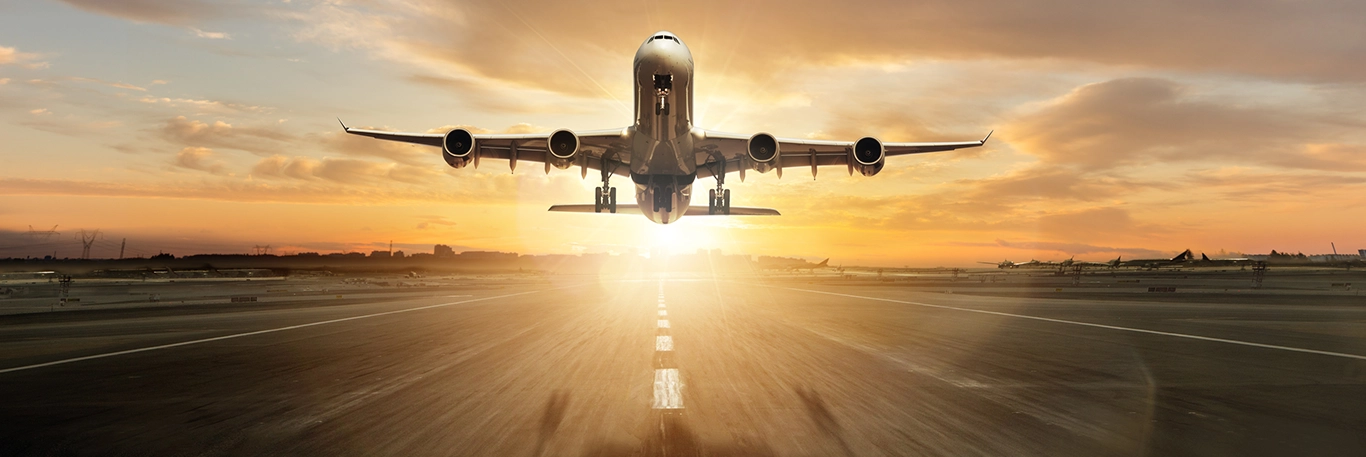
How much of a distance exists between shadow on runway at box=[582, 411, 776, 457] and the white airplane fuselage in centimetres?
1667

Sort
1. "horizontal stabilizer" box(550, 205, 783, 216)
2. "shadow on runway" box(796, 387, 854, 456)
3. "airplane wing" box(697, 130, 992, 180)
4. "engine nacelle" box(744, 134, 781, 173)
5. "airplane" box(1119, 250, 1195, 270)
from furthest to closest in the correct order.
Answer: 1. "airplane" box(1119, 250, 1195, 270)
2. "horizontal stabilizer" box(550, 205, 783, 216)
3. "airplane wing" box(697, 130, 992, 180)
4. "engine nacelle" box(744, 134, 781, 173)
5. "shadow on runway" box(796, 387, 854, 456)

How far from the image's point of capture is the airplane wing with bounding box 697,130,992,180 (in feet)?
84.4

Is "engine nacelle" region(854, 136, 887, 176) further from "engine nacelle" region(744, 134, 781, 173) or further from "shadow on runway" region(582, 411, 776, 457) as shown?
"shadow on runway" region(582, 411, 776, 457)

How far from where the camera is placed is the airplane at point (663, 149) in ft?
69.3

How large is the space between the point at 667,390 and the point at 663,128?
16.8 meters

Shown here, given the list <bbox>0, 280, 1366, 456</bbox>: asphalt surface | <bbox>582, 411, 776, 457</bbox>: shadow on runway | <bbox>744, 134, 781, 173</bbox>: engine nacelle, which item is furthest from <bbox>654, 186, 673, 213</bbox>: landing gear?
<bbox>582, 411, 776, 457</bbox>: shadow on runway

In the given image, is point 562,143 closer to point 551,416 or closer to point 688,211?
point 688,211

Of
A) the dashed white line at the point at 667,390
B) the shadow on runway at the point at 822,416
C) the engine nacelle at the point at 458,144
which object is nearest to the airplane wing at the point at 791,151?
the engine nacelle at the point at 458,144

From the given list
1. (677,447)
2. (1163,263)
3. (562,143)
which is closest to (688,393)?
(677,447)

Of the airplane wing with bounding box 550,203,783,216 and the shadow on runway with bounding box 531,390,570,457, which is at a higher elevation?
the airplane wing with bounding box 550,203,783,216

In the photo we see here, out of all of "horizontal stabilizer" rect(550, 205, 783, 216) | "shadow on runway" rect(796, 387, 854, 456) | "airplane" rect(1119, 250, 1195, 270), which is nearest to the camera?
"shadow on runway" rect(796, 387, 854, 456)

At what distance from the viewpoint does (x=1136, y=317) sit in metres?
18.8

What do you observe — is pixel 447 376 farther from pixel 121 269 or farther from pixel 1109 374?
pixel 121 269

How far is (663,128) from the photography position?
76.2ft
